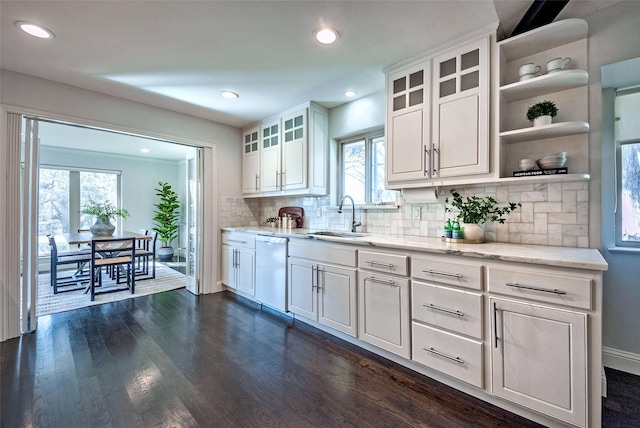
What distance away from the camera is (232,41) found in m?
2.05

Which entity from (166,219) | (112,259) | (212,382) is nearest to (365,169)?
(212,382)

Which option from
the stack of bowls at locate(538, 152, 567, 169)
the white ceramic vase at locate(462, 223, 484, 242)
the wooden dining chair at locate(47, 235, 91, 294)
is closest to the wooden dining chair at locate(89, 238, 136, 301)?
the wooden dining chair at locate(47, 235, 91, 294)

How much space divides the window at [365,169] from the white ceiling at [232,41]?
0.54 m

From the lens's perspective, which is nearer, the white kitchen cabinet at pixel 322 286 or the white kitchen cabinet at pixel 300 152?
the white kitchen cabinet at pixel 322 286

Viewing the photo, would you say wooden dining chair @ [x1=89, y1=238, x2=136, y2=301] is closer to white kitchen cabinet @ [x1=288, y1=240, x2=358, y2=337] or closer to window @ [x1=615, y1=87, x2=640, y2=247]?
white kitchen cabinet @ [x1=288, y1=240, x2=358, y2=337]

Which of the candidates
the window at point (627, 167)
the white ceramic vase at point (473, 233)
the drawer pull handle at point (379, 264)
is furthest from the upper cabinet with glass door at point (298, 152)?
the window at point (627, 167)

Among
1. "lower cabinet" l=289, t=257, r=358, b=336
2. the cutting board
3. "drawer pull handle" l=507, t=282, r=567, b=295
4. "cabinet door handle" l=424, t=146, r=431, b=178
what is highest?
"cabinet door handle" l=424, t=146, r=431, b=178

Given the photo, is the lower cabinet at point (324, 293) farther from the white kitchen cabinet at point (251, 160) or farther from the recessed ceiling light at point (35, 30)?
the recessed ceiling light at point (35, 30)

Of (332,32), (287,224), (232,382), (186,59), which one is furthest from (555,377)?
(186,59)

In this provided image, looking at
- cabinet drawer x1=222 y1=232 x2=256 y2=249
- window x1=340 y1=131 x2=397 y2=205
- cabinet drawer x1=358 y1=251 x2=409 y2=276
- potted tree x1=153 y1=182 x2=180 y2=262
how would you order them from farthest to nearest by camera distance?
potted tree x1=153 y1=182 x2=180 y2=262 → cabinet drawer x1=222 y1=232 x2=256 y2=249 → window x1=340 y1=131 x2=397 y2=205 → cabinet drawer x1=358 y1=251 x2=409 y2=276

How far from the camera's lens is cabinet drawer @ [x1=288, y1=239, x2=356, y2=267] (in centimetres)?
235

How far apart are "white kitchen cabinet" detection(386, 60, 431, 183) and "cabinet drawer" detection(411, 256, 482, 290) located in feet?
2.40

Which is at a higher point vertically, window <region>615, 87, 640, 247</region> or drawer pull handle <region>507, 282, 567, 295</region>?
window <region>615, 87, 640, 247</region>

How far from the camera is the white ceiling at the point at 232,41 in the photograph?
173 cm
